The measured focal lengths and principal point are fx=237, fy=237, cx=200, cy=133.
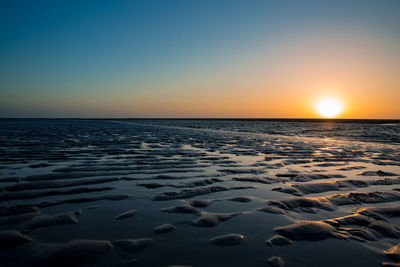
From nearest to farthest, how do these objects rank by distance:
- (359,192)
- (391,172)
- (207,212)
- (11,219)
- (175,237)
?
1. (175,237)
2. (11,219)
3. (207,212)
4. (359,192)
5. (391,172)

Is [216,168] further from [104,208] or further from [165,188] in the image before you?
[104,208]

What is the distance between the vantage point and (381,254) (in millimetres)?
2316

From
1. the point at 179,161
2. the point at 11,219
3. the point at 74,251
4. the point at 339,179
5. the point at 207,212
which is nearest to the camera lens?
the point at 74,251

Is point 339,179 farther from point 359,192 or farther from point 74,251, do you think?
point 74,251

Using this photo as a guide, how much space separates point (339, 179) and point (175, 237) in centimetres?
463

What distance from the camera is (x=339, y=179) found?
18.3 ft

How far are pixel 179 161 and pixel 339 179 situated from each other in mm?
Answer: 4477

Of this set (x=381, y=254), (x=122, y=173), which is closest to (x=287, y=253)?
(x=381, y=254)

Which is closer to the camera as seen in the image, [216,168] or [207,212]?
[207,212]

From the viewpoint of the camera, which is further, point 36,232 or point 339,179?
point 339,179

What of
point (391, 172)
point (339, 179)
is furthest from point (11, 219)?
point (391, 172)

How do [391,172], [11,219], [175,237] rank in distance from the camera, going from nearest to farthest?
[175,237] < [11,219] < [391,172]

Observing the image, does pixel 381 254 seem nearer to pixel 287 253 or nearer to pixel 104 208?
pixel 287 253

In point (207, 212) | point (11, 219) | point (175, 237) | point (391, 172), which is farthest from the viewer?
point (391, 172)
